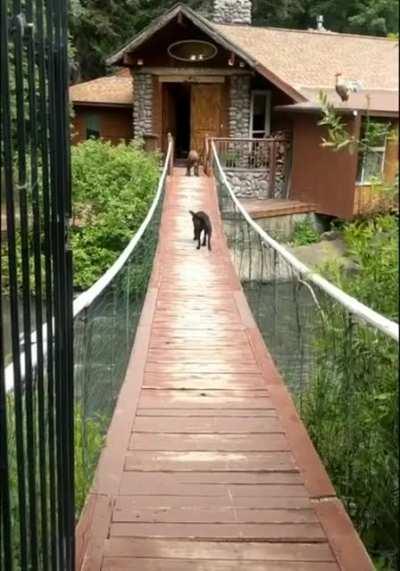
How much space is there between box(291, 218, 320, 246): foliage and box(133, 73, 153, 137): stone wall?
521 cm

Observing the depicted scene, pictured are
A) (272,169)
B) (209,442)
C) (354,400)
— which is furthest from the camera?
(272,169)

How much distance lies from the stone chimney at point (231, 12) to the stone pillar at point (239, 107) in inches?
176

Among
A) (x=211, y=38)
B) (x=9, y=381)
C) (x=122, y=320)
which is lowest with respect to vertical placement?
(x=122, y=320)

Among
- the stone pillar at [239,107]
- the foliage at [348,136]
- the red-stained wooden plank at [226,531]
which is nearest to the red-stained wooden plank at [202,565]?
the red-stained wooden plank at [226,531]

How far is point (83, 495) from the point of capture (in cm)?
328

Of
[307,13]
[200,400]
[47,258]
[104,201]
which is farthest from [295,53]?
[47,258]

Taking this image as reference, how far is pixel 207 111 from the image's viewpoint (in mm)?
18141

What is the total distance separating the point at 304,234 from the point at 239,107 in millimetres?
4156

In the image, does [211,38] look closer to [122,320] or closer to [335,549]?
[122,320]

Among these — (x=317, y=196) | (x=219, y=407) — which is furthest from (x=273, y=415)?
(x=317, y=196)

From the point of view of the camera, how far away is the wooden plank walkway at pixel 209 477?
8.06 feet

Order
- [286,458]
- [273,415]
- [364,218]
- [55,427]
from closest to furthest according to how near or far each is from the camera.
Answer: [55,427] < [364,218] < [286,458] < [273,415]

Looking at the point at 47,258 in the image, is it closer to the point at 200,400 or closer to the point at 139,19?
the point at 200,400

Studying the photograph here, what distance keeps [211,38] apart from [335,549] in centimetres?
1598
